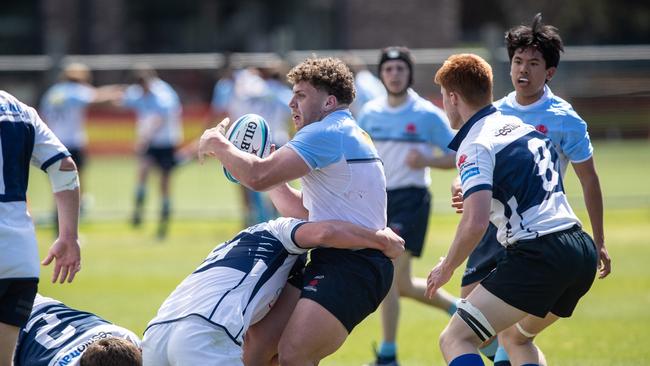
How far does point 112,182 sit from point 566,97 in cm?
1008

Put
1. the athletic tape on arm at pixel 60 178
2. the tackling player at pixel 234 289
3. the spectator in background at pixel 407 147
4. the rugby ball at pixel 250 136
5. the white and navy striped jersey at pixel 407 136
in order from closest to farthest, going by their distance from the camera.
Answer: the tackling player at pixel 234 289 → the athletic tape on arm at pixel 60 178 → the rugby ball at pixel 250 136 → the spectator in background at pixel 407 147 → the white and navy striped jersey at pixel 407 136

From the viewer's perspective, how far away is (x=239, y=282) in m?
5.59

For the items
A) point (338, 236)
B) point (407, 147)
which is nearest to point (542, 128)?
point (338, 236)

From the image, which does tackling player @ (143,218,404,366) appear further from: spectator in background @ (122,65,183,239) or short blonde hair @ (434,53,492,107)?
spectator in background @ (122,65,183,239)

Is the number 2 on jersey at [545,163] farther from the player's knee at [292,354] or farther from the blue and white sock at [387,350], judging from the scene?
the blue and white sock at [387,350]

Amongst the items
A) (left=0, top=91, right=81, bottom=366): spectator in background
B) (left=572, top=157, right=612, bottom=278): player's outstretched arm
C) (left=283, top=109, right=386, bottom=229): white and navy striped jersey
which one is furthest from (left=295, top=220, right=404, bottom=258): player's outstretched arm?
(left=572, top=157, right=612, bottom=278): player's outstretched arm

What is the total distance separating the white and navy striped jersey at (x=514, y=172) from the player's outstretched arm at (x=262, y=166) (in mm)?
875

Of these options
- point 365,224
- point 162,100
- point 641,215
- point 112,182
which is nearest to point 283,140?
point 162,100

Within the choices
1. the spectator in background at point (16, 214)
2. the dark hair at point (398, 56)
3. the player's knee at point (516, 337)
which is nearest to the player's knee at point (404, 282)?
the dark hair at point (398, 56)

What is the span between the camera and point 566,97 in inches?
777

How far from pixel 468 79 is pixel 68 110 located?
467 inches

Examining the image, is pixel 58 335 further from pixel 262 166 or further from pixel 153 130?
pixel 153 130

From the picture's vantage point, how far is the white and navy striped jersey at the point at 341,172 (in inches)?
224

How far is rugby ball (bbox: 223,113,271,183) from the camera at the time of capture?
6.03 metres
